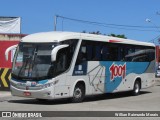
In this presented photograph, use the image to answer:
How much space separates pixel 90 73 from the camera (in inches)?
836

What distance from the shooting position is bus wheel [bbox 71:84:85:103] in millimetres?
20109

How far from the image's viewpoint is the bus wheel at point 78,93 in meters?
20.1

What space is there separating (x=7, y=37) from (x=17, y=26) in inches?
47.4

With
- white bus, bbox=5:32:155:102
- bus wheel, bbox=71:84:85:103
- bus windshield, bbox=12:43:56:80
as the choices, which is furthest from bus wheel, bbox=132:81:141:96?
bus windshield, bbox=12:43:56:80

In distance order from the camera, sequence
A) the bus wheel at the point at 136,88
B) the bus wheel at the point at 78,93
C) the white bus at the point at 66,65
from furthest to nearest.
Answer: the bus wheel at the point at 136,88
the bus wheel at the point at 78,93
the white bus at the point at 66,65

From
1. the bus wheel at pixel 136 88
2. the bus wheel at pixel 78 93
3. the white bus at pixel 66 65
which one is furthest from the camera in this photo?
the bus wheel at pixel 136 88

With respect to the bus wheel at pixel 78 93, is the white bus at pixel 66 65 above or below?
above

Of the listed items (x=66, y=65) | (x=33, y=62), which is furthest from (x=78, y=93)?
(x=33, y=62)

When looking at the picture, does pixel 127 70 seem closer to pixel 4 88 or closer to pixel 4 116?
pixel 4 88

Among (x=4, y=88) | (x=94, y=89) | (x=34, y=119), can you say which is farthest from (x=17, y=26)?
(x=34, y=119)

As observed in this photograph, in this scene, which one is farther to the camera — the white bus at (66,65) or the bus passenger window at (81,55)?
the bus passenger window at (81,55)

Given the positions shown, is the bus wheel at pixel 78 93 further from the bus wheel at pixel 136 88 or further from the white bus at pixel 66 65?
the bus wheel at pixel 136 88

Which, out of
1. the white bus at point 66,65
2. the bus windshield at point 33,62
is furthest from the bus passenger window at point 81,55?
the bus windshield at point 33,62

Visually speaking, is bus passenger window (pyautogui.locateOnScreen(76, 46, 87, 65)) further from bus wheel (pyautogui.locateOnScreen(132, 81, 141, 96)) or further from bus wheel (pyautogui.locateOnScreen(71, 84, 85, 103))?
bus wheel (pyautogui.locateOnScreen(132, 81, 141, 96))
